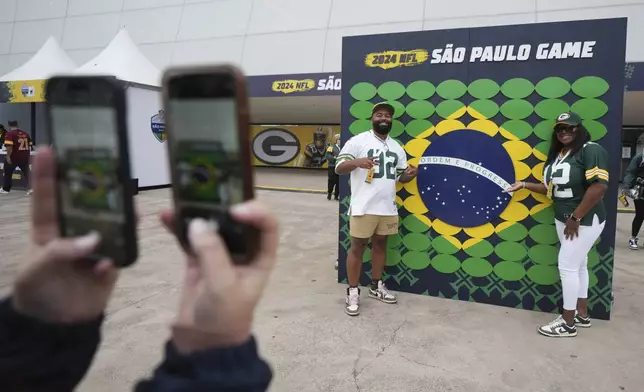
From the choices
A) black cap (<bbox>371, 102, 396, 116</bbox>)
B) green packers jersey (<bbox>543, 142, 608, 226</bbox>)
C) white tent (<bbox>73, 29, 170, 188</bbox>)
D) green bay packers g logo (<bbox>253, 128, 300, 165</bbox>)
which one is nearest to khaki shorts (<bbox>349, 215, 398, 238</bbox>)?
black cap (<bbox>371, 102, 396, 116</bbox>)

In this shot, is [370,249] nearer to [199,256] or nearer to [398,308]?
[398,308]

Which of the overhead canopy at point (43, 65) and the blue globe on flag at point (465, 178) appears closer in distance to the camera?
the blue globe on flag at point (465, 178)

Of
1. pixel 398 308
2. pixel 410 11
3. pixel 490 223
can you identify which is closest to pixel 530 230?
pixel 490 223

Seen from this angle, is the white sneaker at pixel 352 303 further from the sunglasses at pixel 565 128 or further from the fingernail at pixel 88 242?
the fingernail at pixel 88 242

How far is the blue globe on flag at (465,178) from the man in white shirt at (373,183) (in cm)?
24

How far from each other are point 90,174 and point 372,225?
3.23 meters

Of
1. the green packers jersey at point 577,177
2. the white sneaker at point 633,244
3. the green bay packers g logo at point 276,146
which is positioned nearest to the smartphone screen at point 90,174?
the green packers jersey at point 577,177

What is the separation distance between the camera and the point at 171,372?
0.66 m

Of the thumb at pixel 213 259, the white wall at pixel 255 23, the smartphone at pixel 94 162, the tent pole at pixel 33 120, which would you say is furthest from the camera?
the tent pole at pixel 33 120

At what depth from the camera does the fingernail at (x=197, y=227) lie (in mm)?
655

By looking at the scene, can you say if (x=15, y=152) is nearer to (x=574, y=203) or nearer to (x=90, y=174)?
(x=574, y=203)

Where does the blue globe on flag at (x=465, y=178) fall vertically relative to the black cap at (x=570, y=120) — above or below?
below

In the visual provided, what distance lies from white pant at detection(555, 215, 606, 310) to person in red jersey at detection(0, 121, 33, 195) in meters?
11.4

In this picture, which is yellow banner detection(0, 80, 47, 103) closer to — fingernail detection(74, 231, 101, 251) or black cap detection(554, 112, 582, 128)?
black cap detection(554, 112, 582, 128)
